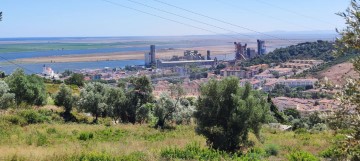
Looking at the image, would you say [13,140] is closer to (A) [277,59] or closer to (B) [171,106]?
(B) [171,106]

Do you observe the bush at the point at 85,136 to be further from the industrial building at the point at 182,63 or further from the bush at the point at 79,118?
the industrial building at the point at 182,63

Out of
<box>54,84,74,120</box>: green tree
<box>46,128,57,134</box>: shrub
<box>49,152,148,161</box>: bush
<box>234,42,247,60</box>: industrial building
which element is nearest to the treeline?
<box>54,84,74,120</box>: green tree

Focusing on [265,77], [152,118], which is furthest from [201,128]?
[265,77]

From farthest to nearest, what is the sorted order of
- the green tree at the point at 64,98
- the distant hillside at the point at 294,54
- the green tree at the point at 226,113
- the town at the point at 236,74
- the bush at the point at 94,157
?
the distant hillside at the point at 294,54 < the town at the point at 236,74 < the green tree at the point at 64,98 < the green tree at the point at 226,113 < the bush at the point at 94,157

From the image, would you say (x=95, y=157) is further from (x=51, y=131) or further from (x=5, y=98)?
(x=5, y=98)

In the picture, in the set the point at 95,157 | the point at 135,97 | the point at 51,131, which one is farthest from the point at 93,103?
the point at 95,157

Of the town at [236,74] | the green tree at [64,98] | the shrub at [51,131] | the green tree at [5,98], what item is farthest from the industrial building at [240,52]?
the shrub at [51,131]
